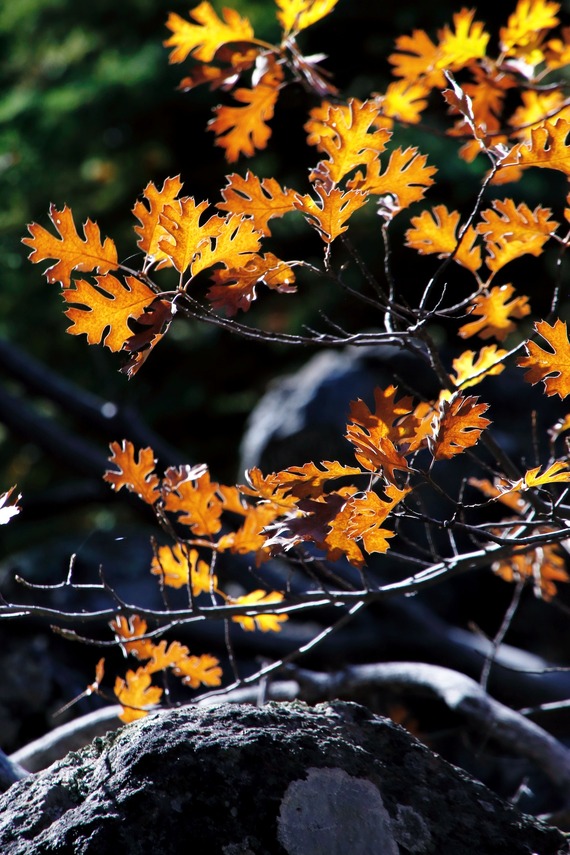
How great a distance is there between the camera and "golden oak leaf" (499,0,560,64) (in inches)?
76.8

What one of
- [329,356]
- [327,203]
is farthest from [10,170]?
[327,203]

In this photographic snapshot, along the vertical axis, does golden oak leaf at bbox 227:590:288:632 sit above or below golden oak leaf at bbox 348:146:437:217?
below

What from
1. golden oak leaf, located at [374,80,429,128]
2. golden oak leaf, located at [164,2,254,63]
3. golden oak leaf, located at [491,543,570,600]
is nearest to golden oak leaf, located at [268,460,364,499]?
golden oak leaf, located at [491,543,570,600]

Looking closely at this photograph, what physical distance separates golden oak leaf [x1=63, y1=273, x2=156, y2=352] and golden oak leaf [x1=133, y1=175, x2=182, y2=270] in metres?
0.06

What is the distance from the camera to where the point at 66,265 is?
1224mm

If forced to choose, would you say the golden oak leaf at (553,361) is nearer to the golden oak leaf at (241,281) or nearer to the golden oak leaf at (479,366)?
the golden oak leaf at (479,366)

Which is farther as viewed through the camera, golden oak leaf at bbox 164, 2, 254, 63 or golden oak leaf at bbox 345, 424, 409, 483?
golden oak leaf at bbox 164, 2, 254, 63

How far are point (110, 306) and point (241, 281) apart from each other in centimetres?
20

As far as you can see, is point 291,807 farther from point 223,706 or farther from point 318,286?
point 318,286

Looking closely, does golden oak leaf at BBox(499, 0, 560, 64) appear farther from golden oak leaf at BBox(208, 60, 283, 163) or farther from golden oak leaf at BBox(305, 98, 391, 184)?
golden oak leaf at BBox(305, 98, 391, 184)

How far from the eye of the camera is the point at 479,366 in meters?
1.61

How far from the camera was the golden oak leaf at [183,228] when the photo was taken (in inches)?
45.8

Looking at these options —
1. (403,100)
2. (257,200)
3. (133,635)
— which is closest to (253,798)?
(133,635)

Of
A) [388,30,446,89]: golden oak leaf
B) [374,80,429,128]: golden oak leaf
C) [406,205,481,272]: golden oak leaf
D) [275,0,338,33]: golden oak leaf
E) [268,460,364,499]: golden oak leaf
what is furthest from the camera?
[374,80,429,128]: golden oak leaf
